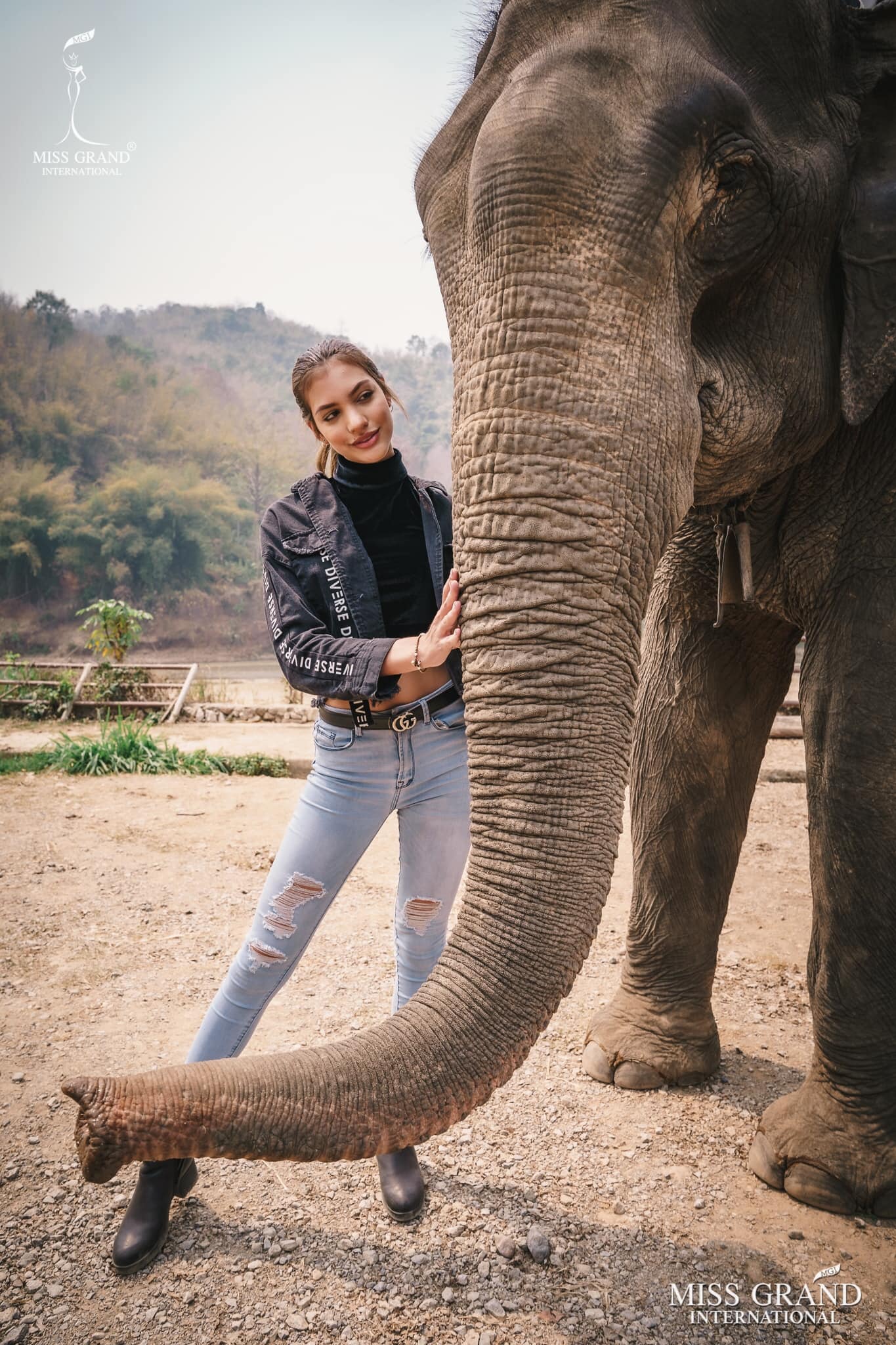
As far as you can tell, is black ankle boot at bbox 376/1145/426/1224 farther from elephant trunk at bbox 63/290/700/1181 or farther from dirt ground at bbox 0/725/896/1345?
elephant trunk at bbox 63/290/700/1181

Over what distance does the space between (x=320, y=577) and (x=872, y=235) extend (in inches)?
63.1

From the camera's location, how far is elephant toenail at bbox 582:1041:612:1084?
3371mm

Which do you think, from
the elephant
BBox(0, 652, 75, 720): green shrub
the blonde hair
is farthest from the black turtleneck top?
BBox(0, 652, 75, 720): green shrub

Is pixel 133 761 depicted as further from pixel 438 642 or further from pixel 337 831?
pixel 438 642

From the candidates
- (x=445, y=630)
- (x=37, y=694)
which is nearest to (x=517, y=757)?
(x=445, y=630)

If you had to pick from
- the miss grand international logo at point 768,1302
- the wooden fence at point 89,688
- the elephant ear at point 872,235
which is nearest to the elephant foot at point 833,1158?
the miss grand international logo at point 768,1302

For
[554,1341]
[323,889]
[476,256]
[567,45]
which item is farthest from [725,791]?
[567,45]

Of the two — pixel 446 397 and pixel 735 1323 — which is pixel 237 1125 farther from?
pixel 446 397

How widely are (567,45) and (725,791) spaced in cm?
233

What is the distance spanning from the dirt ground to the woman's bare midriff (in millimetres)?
1437

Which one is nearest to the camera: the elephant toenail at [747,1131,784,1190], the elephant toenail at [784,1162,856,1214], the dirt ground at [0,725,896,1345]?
the dirt ground at [0,725,896,1345]

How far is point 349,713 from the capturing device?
8.07ft

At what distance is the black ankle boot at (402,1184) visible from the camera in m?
2.56

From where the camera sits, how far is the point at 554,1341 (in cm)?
217
